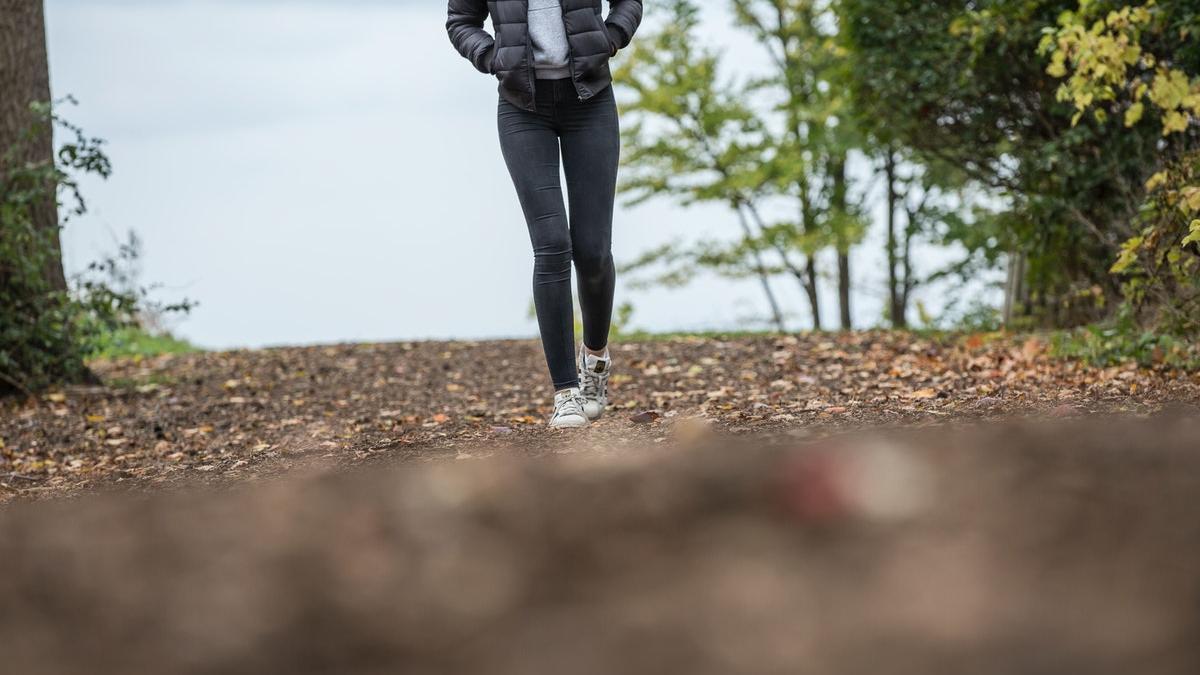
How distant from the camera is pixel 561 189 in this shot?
181 inches

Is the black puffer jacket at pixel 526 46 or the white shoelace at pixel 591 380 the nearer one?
the black puffer jacket at pixel 526 46

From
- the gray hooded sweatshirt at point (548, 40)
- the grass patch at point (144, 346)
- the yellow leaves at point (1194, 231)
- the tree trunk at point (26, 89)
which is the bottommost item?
the grass patch at point (144, 346)

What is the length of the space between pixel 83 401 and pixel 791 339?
5.48m

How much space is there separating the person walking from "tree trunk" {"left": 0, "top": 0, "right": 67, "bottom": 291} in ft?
14.9

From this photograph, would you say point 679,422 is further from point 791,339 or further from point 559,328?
point 791,339

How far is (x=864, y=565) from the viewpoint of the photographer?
5.37 feet

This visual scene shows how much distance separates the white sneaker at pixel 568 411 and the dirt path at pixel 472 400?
0.08 metres

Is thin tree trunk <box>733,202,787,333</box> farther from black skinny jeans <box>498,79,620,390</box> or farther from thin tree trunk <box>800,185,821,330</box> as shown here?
black skinny jeans <box>498,79,620,390</box>

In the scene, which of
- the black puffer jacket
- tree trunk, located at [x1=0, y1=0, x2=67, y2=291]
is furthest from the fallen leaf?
tree trunk, located at [x1=0, y1=0, x2=67, y2=291]

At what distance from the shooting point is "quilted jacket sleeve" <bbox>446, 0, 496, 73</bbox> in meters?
4.74

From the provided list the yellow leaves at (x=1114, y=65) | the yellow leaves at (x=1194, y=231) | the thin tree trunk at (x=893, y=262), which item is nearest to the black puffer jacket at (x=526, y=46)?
the yellow leaves at (x=1194, y=231)

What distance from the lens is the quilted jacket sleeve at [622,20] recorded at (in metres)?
4.79

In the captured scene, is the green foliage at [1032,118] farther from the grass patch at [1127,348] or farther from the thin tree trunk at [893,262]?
the thin tree trunk at [893,262]

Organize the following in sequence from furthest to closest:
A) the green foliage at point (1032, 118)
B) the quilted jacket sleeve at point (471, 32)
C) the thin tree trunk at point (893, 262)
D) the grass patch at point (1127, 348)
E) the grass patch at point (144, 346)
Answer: the thin tree trunk at point (893, 262), the grass patch at point (144, 346), the green foliage at point (1032, 118), the grass patch at point (1127, 348), the quilted jacket sleeve at point (471, 32)
